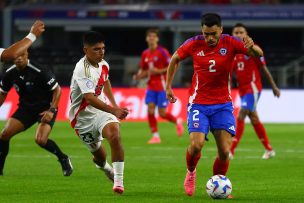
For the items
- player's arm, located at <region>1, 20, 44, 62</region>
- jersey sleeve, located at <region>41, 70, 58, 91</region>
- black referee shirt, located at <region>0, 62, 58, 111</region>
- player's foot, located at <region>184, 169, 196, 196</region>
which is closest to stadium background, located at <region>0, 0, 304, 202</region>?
player's foot, located at <region>184, 169, 196, 196</region>

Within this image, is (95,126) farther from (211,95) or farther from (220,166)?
(220,166)

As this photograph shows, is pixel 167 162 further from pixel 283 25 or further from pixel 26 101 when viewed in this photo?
pixel 283 25

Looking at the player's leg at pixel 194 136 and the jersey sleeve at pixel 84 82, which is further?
the jersey sleeve at pixel 84 82

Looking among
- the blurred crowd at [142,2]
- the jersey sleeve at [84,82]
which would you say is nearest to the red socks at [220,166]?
the jersey sleeve at [84,82]

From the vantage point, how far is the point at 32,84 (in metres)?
15.7

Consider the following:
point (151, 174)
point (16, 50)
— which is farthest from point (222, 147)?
point (151, 174)

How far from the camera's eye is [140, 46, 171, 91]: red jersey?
2372 cm

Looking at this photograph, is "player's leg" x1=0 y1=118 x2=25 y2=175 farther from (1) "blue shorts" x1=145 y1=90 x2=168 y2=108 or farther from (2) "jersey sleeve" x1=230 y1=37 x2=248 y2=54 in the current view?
(1) "blue shorts" x1=145 y1=90 x2=168 y2=108

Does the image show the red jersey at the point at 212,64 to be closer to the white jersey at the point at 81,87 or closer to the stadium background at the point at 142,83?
the white jersey at the point at 81,87

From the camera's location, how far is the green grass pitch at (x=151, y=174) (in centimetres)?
1251

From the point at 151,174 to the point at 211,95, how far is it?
3479mm

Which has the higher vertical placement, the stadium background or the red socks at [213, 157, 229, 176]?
the red socks at [213, 157, 229, 176]

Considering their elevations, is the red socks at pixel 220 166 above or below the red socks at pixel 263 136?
above

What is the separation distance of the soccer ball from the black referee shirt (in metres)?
4.46
